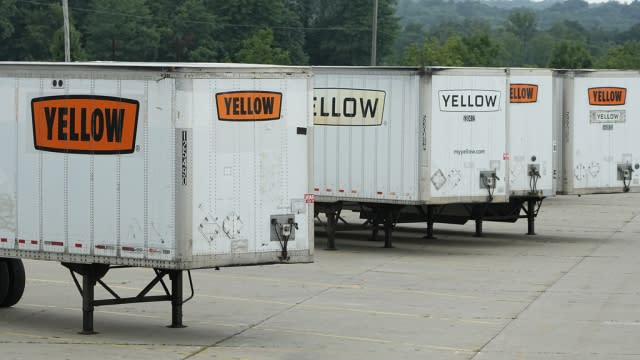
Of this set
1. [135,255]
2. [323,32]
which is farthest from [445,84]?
[323,32]

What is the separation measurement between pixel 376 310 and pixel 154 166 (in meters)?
5.25

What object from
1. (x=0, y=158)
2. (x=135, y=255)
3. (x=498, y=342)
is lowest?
(x=498, y=342)

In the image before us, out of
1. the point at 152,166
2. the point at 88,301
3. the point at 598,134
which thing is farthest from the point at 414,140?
the point at 152,166

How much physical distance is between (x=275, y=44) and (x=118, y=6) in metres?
17.9

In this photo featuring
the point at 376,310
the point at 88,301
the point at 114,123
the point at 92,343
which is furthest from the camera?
the point at 376,310

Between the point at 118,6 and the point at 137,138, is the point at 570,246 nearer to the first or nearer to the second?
the point at 137,138

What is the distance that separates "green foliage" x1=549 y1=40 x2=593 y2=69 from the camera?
5103 inches

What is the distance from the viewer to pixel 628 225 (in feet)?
118

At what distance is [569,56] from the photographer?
131875 mm

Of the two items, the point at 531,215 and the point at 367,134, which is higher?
the point at 367,134

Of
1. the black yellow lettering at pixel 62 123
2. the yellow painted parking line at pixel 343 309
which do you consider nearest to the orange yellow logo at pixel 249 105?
the black yellow lettering at pixel 62 123

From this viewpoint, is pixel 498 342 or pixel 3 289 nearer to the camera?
pixel 498 342

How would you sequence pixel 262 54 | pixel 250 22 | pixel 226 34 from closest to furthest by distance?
pixel 262 54 < pixel 226 34 < pixel 250 22

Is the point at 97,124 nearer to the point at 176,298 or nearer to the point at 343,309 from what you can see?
the point at 176,298
